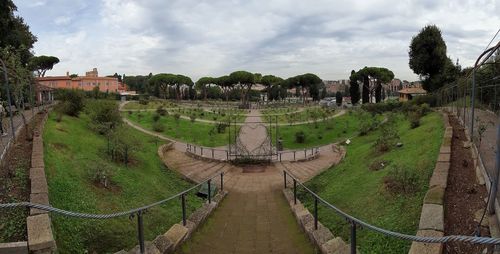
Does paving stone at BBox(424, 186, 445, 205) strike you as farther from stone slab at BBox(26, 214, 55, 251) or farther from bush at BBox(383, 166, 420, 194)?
stone slab at BBox(26, 214, 55, 251)

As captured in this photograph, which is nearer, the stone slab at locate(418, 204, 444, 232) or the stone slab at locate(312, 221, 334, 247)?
the stone slab at locate(418, 204, 444, 232)

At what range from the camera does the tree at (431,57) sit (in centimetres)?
3453

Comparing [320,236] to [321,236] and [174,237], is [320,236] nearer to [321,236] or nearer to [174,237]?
[321,236]

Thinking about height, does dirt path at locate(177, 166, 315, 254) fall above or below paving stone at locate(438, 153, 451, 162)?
below

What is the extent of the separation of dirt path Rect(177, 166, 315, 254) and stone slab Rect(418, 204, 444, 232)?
1.81 meters

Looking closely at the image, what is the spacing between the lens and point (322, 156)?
20.2 meters

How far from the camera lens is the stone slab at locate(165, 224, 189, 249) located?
562cm

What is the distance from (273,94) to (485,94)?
85257 mm

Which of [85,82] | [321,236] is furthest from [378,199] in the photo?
[85,82]

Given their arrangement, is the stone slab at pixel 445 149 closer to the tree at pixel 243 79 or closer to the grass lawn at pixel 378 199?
the grass lawn at pixel 378 199

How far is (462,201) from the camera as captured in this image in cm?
570

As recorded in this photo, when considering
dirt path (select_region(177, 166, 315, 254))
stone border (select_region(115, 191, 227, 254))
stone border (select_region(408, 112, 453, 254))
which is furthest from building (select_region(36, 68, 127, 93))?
stone border (select_region(408, 112, 453, 254))

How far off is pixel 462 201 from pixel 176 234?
465 centimetres

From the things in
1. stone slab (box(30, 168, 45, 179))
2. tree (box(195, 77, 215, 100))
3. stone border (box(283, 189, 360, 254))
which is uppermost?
tree (box(195, 77, 215, 100))
